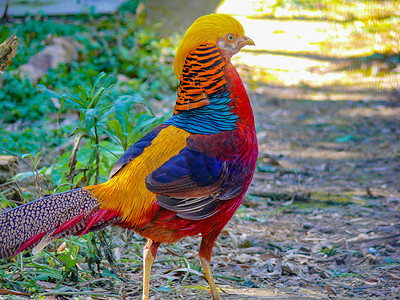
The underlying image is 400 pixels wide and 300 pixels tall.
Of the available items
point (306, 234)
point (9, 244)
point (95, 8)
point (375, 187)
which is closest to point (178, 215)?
point (9, 244)

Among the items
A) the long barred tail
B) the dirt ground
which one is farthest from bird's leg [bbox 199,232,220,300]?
the long barred tail

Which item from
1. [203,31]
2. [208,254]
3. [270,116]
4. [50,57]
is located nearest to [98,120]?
[203,31]

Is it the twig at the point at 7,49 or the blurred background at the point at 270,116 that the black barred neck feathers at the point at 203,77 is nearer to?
the blurred background at the point at 270,116

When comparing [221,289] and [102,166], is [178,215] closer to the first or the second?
[221,289]

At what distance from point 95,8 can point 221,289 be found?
7.53 m

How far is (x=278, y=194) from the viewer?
14.6 ft

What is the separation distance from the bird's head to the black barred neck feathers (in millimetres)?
37

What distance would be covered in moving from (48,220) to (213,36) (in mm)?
1216

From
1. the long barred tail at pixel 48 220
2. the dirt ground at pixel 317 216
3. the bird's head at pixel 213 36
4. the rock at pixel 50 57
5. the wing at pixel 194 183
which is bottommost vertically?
the dirt ground at pixel 317 216

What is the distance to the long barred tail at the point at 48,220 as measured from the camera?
2.11 m

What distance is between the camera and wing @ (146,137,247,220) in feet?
7.32

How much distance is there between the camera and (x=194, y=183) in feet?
7.47

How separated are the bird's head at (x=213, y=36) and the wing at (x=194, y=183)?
1.78 ft

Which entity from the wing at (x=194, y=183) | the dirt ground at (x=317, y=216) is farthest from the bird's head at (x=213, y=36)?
the dirt ground at (x=317, y=216)
